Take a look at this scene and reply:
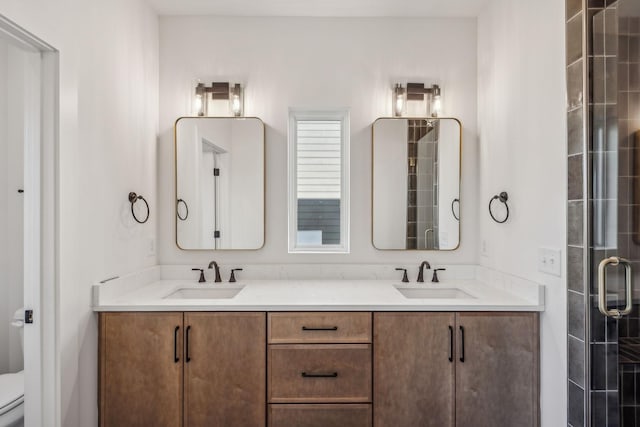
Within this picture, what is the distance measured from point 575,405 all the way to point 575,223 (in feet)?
2.49

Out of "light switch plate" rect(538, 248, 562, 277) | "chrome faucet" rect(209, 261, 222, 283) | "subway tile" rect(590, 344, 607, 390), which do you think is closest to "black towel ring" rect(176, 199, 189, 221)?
"chrome faucet" rect(209, 261, 222, 283)

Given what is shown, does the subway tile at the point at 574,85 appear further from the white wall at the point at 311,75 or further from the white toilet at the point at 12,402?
the white toilet at the point at 12,402

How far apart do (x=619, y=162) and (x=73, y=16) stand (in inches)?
90.6

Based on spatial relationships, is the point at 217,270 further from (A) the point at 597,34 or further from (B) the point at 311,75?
(A) the point at 597,34

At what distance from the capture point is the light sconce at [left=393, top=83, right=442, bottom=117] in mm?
2529

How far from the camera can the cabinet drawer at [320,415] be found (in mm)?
1898

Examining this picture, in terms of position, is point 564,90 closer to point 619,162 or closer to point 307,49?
point 619,162

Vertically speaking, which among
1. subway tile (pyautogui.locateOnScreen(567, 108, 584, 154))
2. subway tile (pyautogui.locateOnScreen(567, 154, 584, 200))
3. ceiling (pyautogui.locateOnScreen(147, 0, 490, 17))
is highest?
ceiling (pyautogui.locateOnScreen(147, 0, 490, 17))

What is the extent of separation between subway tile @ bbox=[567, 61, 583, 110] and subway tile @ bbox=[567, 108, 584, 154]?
0.03 metres

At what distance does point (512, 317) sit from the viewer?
6.22ft

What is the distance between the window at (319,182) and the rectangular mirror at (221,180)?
244mm

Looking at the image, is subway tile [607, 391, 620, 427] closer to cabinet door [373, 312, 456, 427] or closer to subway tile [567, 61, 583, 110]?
cabinet door [373, 312, 456, 427]

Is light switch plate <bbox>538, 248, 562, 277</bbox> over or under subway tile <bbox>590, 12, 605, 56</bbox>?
under

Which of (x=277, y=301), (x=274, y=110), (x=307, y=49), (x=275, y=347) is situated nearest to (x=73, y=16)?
(x=274, y=110)
